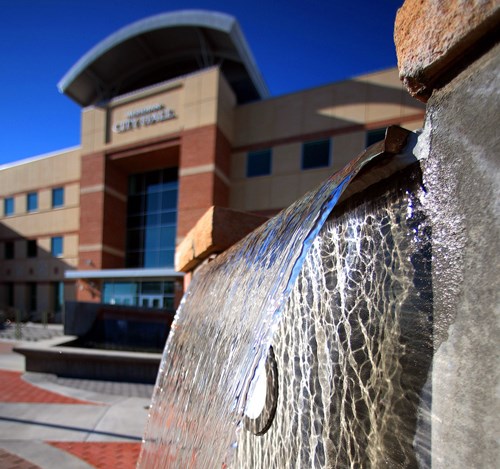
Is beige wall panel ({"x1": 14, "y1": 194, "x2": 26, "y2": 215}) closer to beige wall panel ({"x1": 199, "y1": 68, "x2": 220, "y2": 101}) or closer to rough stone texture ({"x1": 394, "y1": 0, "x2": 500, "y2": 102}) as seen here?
beige wall panel ({"x1": 199, "y1": 68, "x2": 220, "y2": 101})

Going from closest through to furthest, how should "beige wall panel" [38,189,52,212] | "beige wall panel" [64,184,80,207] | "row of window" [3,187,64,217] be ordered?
"beige wall panel" [64,184,80,207]
"row of window" [3,187,64,217]
"beige wall panel" [38,189,52,212]

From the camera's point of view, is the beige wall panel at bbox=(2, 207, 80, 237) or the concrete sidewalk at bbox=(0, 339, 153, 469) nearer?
the concrete sidewalk at bbox=(0, 339, 153, 469)

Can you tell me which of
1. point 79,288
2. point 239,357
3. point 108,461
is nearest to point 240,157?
point 79,288

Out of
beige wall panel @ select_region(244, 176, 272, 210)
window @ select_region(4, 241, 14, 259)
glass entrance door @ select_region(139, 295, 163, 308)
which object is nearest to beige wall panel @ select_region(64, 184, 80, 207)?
window @ select_region(4, 241, 14, 259)

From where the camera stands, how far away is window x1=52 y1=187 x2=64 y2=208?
2722 centimetres

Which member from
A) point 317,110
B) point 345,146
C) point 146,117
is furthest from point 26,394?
point 146,117

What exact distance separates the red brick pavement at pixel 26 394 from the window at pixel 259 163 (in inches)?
608

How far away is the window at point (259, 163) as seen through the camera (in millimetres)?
19750

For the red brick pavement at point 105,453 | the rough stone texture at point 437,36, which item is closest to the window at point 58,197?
the red brick pavement at point 105,453

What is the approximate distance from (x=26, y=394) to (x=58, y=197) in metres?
24.9

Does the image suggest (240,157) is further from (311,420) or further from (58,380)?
(311,420)

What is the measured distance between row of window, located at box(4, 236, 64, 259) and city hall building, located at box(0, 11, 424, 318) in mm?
133

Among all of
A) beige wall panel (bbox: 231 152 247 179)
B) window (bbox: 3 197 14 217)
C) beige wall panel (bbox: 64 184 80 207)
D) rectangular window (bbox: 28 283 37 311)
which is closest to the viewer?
beige wall panel (bbox: 231 152 247 179)

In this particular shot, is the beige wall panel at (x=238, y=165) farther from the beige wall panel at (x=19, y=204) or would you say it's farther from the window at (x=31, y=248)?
the beige wall panel at (x=19, y=204)
